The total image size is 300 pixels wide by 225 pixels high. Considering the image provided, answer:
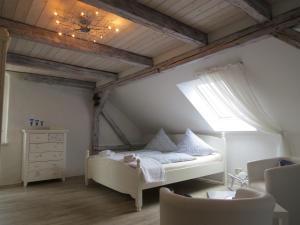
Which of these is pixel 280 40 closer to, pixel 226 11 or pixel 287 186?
pixel 226 11

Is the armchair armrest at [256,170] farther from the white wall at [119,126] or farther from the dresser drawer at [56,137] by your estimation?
the white wall at [119,126]

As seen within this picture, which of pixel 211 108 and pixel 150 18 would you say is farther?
pixel 211 108

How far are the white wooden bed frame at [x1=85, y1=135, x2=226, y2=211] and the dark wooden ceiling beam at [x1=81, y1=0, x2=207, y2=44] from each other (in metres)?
1.84

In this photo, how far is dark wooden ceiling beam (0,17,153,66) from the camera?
2645 mm

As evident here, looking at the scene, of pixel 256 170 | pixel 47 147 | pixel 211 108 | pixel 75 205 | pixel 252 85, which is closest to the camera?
pixel 256 170

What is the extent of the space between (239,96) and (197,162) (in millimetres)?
1410

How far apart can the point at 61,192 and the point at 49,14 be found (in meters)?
2.99

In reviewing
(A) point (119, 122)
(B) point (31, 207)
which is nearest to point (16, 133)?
(B) point (31, 207)

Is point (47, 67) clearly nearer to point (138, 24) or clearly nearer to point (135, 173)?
point (138, 24)

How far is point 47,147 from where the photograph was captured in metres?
4.65

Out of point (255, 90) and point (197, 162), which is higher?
point (255, 90)

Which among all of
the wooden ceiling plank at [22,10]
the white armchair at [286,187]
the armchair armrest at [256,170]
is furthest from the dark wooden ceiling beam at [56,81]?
the white armchair at [286,187]

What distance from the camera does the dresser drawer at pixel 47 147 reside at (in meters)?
4.50

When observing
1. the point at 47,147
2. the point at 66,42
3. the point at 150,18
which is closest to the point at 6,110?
the point at 47,147
